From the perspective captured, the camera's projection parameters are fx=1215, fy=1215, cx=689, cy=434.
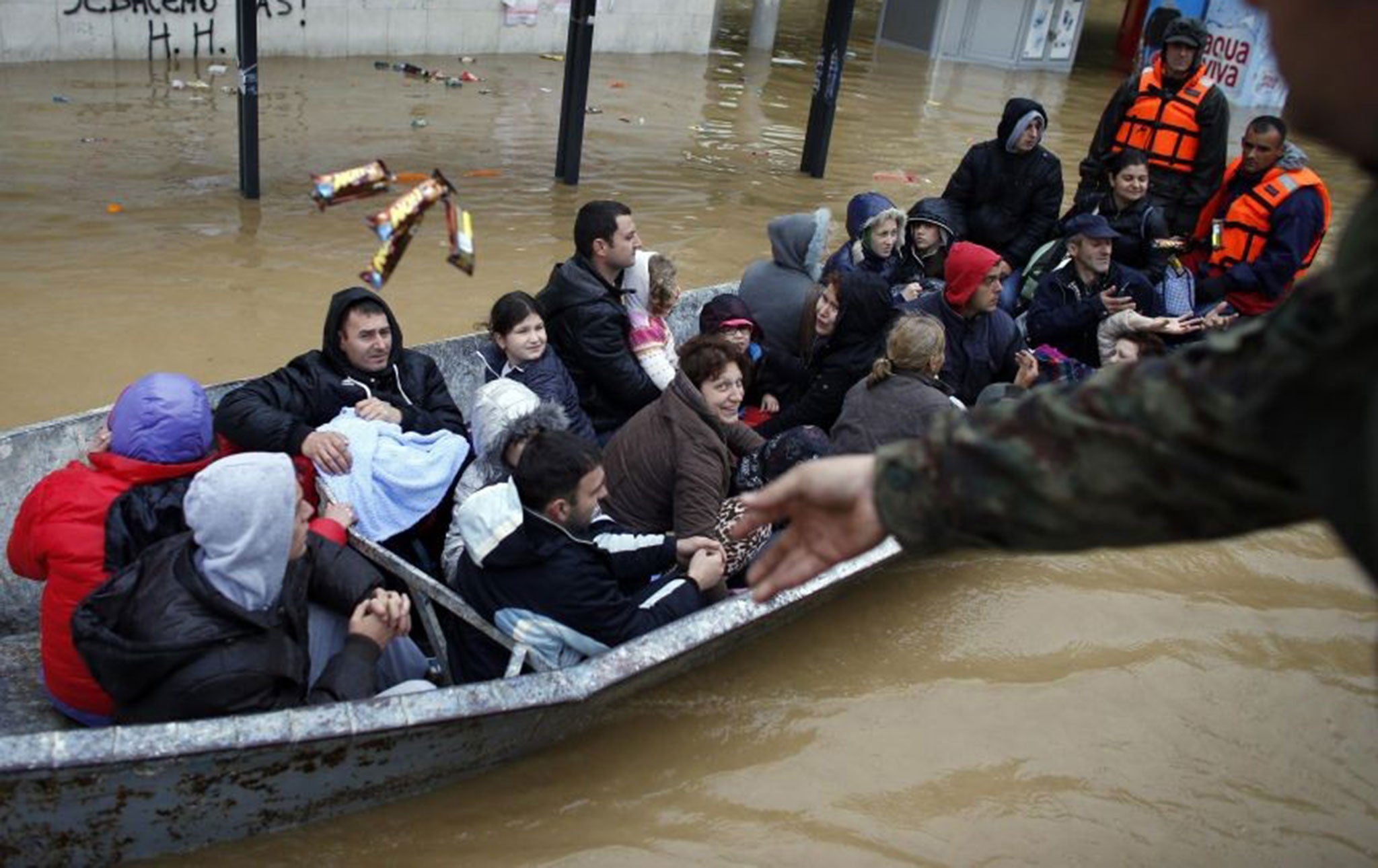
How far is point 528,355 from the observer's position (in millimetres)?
5137

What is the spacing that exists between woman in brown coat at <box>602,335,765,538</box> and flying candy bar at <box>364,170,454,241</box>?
125 cm

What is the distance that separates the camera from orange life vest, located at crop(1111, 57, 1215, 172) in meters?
7.75

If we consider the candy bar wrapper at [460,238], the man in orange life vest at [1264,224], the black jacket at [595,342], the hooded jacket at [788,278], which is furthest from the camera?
the man in orange life vest at [1264,224]

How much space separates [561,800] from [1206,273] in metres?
5.47

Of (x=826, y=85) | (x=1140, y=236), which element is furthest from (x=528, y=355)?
(x=826, y=85)

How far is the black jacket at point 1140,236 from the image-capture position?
23.7ft

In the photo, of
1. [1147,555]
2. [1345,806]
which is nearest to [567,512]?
[1345,806]

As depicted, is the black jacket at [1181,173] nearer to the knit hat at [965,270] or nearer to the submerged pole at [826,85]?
the knit hat at [965,270]

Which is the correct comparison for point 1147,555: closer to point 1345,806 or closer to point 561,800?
point 1345,806

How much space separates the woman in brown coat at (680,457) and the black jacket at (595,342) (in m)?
0.69

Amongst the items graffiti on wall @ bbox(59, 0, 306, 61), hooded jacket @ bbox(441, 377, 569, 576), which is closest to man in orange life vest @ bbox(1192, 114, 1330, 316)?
hooded jacket @ bbox(441, 377, 569, 576)

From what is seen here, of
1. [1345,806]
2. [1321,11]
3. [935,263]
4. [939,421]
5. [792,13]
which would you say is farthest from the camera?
[792,13]

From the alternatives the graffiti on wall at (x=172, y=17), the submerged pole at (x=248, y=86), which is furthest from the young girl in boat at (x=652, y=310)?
→ the graffiti on wall at (x=172, y=17)

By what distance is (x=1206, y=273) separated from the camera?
299 inches
